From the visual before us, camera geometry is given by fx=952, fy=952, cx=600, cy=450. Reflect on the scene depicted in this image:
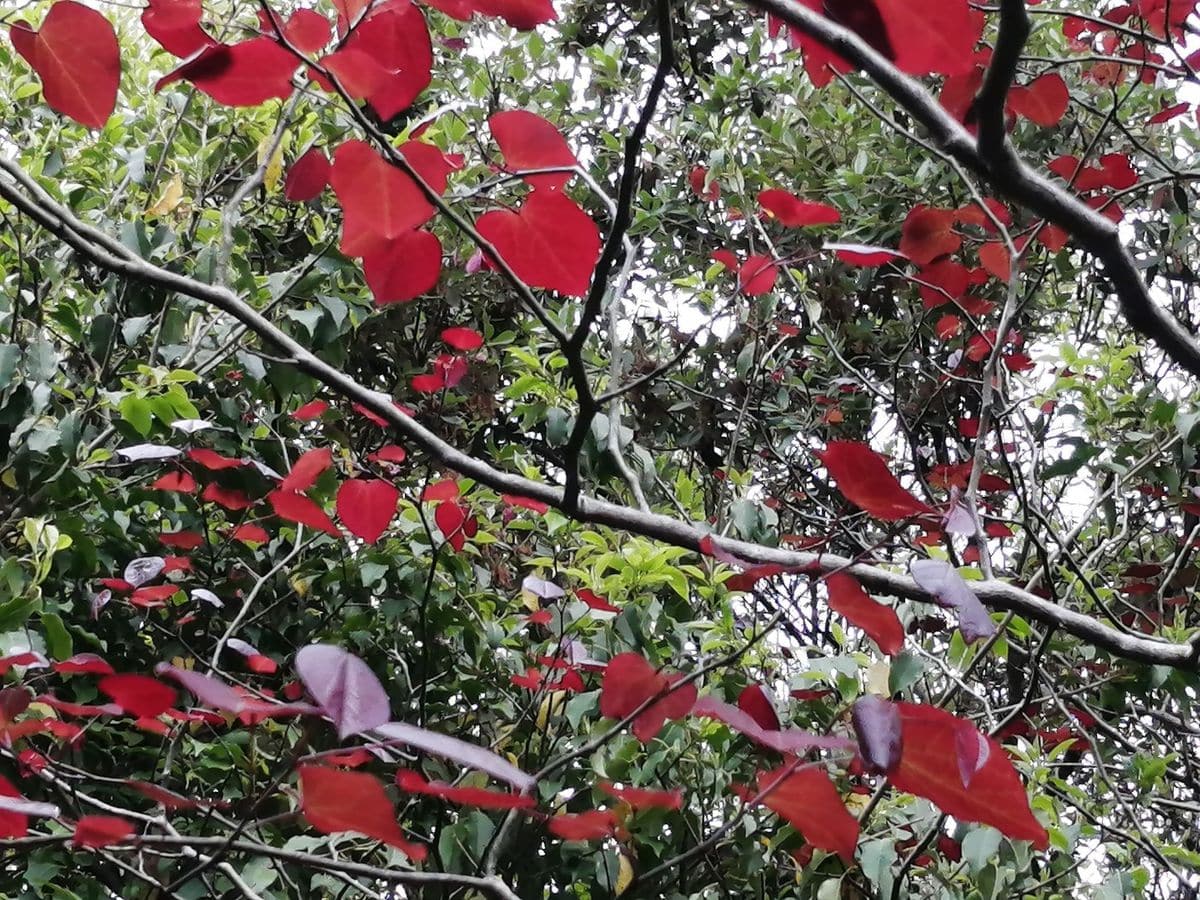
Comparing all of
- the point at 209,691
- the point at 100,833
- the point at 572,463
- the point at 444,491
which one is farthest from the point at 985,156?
the point at 444,491

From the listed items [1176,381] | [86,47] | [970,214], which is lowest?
[86,47]

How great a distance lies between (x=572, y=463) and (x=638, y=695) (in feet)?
0.70

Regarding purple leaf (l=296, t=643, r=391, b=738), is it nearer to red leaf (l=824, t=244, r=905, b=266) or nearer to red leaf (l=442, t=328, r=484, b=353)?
red leaf (l=824, t=244, r=905, b=266)

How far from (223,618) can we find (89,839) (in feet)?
4.03

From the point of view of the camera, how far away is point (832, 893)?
1.23 meters

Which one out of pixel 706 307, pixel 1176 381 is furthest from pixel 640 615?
pixel 1176 381

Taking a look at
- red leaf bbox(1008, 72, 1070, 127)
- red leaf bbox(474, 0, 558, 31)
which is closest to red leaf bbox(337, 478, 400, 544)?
red leaf bbox(474, 0, 558, 31)

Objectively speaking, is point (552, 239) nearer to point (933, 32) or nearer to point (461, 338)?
point (933, 32)

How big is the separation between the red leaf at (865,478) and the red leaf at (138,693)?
0.64 meters

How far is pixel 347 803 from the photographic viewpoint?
2.09ft

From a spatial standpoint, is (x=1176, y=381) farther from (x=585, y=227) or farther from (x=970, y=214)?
(x=585, y=227)

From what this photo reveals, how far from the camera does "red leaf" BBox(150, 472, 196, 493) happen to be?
1.60m

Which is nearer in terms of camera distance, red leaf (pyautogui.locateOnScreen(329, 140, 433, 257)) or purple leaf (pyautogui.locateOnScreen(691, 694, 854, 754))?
red leaf (pyautogui.locateOnScreen(329, 140, 433, 257))

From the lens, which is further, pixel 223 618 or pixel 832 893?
pixel 223 618
